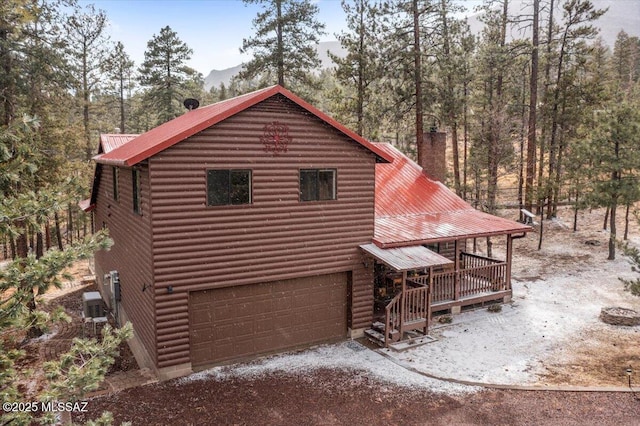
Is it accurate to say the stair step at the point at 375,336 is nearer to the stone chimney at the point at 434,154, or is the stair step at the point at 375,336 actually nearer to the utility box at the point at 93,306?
the stone chimney at the point at 434,154

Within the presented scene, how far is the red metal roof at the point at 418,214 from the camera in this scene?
1378cm

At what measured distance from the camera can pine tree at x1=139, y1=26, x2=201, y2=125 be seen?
3441 centimetres

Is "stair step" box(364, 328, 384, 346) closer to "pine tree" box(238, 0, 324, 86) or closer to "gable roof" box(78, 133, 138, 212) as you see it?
"gable roof" box(78, 133, 138, 212)

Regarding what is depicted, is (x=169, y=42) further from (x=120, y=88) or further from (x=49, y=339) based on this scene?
(x=49, y=339)

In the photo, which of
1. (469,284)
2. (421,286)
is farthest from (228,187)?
(469,284)

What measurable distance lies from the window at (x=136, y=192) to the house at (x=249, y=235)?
0.25 ft

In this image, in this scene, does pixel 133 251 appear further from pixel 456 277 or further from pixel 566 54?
pixel 566 54

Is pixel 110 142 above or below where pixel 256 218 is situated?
above

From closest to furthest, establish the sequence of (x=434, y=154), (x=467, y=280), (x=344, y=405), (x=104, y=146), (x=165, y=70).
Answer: (x=344, y=405) < (x=467, y=280) < (x=104, y=146) < (x=434, y=154) < (x=165, y=70)

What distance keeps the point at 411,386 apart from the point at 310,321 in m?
3.35

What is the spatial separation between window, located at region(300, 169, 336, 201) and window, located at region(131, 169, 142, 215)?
3966mm

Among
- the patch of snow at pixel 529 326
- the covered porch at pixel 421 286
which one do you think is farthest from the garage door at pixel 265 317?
the patch of snow at pixel 529 326

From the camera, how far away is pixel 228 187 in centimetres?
1098

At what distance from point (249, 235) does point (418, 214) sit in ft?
24.0
